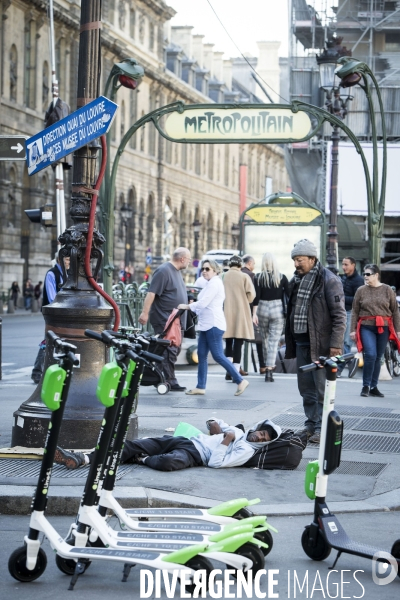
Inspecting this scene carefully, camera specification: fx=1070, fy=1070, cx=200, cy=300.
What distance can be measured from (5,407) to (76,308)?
3.69 meters

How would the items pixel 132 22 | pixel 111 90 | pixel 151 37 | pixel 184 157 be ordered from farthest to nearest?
pixel 184 157 < pixel 151 37 < pixel 132 22 < pixel 111 90

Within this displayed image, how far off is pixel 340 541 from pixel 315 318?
414cm

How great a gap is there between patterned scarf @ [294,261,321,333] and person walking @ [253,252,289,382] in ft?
19.1

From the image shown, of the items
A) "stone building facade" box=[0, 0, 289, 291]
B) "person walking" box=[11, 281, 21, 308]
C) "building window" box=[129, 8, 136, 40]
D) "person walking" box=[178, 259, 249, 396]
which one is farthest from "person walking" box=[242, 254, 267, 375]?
"building window" box=[129, 8, 136, 40]

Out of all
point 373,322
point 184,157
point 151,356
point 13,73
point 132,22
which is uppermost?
point 132,22

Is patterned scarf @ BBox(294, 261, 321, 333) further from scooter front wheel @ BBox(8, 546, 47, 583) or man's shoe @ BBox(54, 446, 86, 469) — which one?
scooter front wheel @ BBox(8, 546, 47, 583)

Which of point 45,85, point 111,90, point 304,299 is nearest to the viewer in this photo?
point 304,299

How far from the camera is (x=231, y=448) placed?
7.87 metres

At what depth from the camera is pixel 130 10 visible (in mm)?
71062

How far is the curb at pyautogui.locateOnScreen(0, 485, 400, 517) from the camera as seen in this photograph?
258 inches

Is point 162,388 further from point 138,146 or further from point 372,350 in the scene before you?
point 138,146

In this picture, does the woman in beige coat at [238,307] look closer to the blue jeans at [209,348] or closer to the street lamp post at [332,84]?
the blue jeans at [209,348]

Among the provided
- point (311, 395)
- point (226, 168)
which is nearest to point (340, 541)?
point (311, 395)

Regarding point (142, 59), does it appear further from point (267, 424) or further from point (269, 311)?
point (267, 424)
